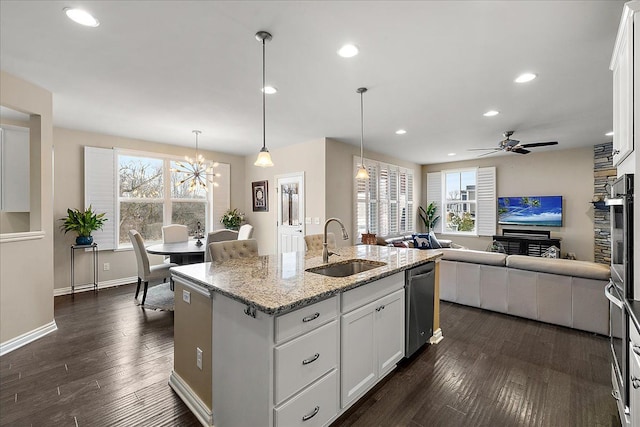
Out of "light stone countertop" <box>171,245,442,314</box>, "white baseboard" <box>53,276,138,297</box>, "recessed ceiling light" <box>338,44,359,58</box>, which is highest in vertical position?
"recessed ceiling light" <box>338,44,359,58</box>

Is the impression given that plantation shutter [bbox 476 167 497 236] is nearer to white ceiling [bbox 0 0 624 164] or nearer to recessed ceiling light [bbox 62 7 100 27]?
white ceiling [bbox 0 0 624 164]

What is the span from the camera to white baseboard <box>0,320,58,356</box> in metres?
2.70

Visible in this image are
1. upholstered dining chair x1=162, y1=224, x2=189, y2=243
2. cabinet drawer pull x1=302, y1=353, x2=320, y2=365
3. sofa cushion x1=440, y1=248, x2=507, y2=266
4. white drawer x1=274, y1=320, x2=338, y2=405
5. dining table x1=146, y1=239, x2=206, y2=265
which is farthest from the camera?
upholstered dining chair x1=162, y1=224, x2=189, y2=243

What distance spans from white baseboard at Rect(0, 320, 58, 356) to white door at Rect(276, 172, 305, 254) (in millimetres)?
3599

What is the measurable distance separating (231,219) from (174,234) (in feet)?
4.80

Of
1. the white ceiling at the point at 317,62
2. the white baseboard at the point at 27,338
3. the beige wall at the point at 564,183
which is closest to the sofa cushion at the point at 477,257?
the white ceiling at the point at 317,62

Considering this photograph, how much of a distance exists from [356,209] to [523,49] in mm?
3756

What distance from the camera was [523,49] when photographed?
7.63 feet

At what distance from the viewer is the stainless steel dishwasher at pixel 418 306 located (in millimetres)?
2467

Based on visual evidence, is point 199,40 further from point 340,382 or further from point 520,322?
point 520,322

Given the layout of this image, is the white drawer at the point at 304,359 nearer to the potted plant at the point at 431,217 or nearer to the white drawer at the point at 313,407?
the white drawer at the point at 313,407

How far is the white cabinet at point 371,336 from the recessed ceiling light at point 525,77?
2.37 meters

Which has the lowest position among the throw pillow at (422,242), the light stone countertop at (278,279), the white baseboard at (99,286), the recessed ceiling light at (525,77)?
the white baseboard at (99,286)

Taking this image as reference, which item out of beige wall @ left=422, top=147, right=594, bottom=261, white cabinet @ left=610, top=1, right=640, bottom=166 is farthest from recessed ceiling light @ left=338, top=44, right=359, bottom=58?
beige wall @ left=422, top=147, right=594, bottom=261
